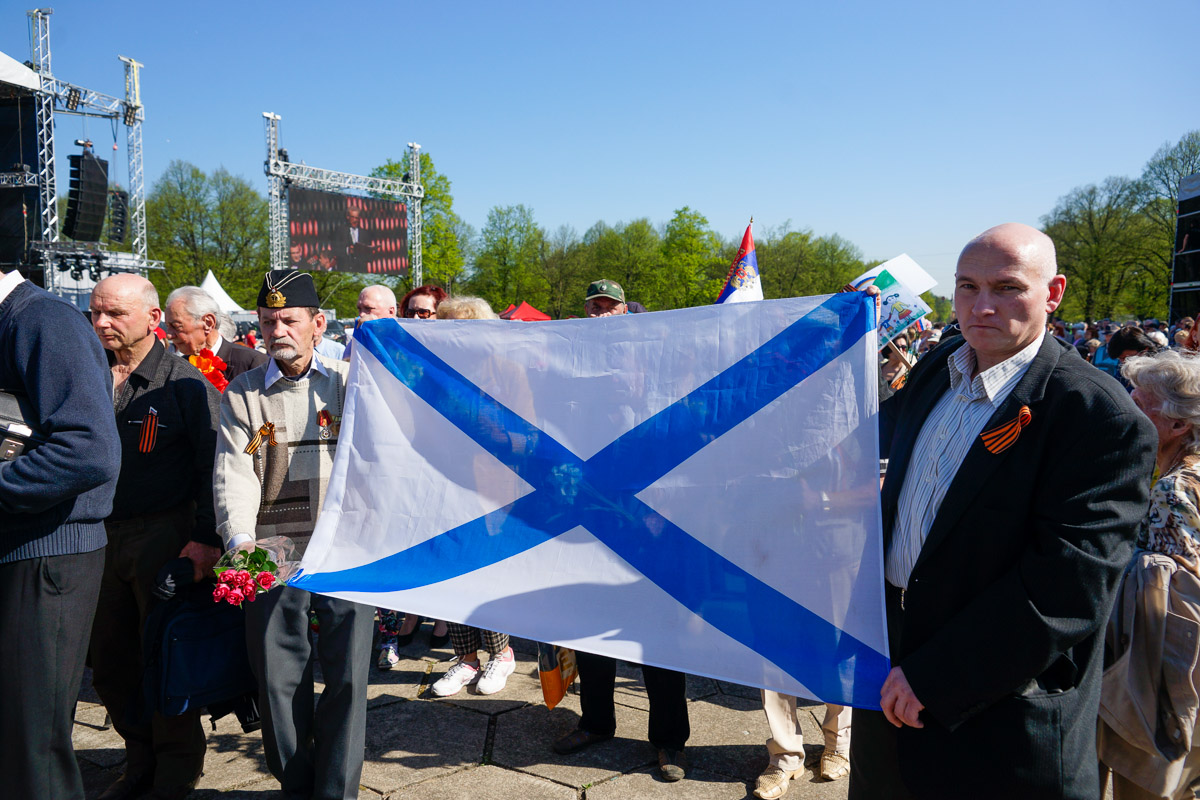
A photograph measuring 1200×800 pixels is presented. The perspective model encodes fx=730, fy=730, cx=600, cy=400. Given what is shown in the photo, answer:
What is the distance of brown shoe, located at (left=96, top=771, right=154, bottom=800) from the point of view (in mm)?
2955

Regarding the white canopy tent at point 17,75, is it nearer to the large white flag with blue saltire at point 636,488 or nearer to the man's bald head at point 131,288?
the man's bald head at point 131,288

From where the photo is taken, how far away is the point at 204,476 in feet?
10.1

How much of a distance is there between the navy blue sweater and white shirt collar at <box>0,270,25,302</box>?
17 mm

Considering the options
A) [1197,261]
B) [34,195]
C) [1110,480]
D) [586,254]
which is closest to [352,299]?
[586,254]

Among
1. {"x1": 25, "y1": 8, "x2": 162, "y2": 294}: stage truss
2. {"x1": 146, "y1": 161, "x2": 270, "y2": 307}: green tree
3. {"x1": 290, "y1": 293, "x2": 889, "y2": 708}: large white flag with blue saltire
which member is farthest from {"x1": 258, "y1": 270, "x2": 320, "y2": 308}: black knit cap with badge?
{"x1": 146, "y1": 161, "x2": 270, "y2": 307}: green tree

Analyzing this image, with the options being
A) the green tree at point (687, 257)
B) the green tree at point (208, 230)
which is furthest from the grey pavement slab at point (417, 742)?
the green tree at point (208, 230)

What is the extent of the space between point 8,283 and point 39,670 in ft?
4.09

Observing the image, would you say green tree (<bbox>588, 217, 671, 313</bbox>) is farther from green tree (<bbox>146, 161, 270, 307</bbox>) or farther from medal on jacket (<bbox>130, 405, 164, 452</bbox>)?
medal on jacket (<bbox>130, 405, 164, 452</bbox>)

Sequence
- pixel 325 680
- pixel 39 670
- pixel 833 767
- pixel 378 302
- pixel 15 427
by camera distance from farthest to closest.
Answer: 1. pixel 378 302
2. pixel 833 767
3. pixel 325 680
4. pixel 39 670
5. pixel 15 427

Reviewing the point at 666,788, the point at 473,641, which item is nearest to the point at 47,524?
the point at 473,641

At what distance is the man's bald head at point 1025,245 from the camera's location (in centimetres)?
165

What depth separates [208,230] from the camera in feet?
127

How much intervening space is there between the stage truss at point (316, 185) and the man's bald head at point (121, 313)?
85.5 feet

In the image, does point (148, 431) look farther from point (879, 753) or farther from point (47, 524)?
point (879, 753)
